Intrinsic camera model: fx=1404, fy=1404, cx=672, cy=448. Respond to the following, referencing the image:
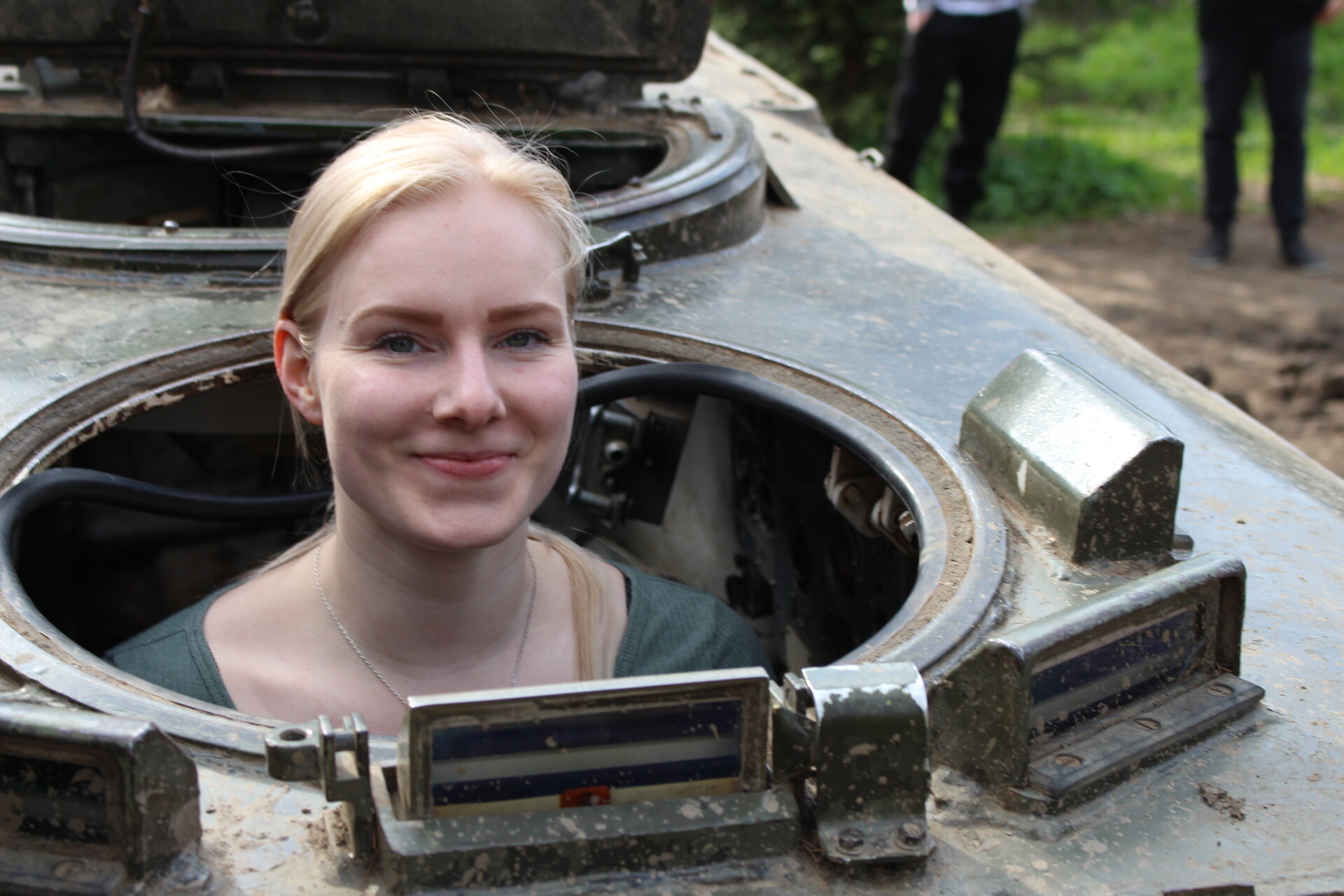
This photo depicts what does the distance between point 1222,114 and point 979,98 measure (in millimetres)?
1069

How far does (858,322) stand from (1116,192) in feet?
22.9

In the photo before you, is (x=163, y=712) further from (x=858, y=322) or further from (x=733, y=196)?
(x=733, y=196)

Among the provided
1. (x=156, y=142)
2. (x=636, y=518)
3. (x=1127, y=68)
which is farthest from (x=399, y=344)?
(x=1127, y=68)

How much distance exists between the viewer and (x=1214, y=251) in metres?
7.00

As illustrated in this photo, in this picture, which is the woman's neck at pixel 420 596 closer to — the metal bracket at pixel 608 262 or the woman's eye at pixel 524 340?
the woman's eye at pixel 524 340

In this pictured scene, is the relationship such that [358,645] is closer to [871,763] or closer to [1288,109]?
[871,763]

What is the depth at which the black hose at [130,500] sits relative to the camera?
153 cm

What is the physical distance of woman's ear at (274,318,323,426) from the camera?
5.02ft

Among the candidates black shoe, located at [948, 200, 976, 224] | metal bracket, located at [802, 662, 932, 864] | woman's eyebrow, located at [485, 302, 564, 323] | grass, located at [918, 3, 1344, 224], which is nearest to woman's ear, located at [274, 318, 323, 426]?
woman's eyebrow, located at [485, 302, 564, 323]

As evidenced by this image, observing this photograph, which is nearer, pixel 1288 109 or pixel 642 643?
pixel 642 643

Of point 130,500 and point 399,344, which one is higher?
point 399,344

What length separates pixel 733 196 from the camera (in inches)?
93.8

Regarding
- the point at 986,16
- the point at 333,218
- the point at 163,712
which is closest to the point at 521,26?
the point at 333,218

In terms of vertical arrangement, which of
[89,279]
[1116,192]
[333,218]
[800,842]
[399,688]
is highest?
[333,218]
